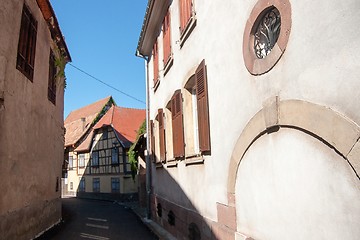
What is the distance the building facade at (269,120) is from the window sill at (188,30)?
0.29 ft

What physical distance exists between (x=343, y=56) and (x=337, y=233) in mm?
1386

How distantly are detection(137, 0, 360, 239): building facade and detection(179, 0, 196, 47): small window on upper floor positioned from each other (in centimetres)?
4

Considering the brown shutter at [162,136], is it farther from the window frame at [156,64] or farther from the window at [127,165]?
the window at [127,165]

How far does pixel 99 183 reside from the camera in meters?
28.4

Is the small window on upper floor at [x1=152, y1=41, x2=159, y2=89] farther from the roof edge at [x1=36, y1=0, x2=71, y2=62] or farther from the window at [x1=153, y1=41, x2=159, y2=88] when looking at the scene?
the roof edge at [x1=36, y1=0, x2=71, y2=62]

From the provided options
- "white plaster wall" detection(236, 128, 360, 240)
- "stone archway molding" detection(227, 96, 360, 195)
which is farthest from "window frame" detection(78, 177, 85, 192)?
"stone archway molding" detection(227, 96, 360, 195)

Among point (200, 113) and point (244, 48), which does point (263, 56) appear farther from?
point (200, 113)

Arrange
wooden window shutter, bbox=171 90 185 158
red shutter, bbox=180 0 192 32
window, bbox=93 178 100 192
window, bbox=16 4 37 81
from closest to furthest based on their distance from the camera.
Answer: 1. red shutter, bbox=180 0 192 32
2. wooden window shutter, bbox=171 90 185 158
3. window, bbox=16 4 37 81
4. window, bbox=93 178 100 192

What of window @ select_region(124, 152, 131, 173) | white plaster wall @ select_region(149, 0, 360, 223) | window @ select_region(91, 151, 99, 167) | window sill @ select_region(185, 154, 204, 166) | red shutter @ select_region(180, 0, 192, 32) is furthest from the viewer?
window @ select_region(91, 151, 99, 167)

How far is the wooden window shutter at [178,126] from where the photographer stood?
24.4 feet

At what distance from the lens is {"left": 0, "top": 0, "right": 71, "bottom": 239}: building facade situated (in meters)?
6.74

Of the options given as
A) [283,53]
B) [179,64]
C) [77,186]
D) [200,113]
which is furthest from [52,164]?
[77,186]

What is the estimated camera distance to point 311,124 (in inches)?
114

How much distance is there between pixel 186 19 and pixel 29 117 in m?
4.63
